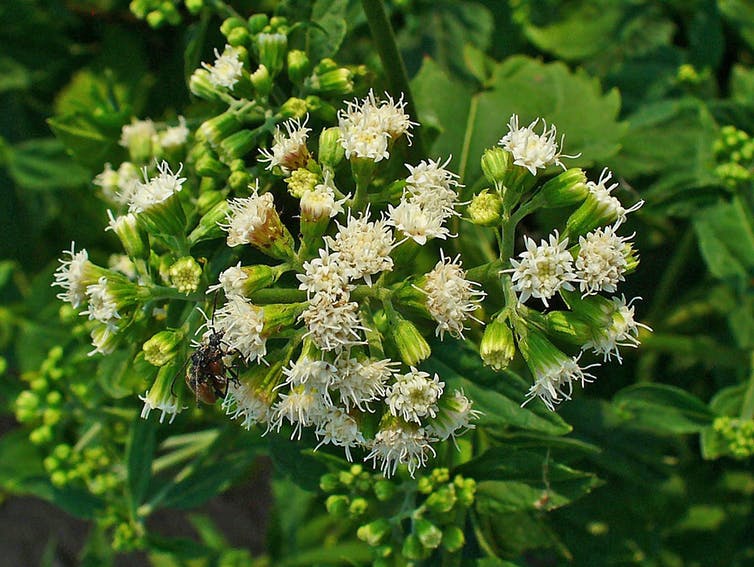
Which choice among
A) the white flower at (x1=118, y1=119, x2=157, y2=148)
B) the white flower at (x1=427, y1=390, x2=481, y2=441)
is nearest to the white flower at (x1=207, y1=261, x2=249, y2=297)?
the white flower at (x1=427, y1=390, x2=481, y2=441)

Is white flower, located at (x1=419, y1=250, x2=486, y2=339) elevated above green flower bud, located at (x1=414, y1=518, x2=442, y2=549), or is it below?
above

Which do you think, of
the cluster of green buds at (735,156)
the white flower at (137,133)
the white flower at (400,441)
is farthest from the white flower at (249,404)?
the cluster of green buds at (735,156)

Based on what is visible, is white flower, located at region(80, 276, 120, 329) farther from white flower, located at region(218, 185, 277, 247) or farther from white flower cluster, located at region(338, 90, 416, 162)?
white flower cluster, located at region(338, 90, 416, 162)

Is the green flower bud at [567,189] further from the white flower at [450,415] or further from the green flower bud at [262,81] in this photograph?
the green flower bud at [262,81]

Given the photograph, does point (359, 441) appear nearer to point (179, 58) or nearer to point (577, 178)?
point (577, 178)

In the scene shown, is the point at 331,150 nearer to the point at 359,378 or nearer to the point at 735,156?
the point at 359,378

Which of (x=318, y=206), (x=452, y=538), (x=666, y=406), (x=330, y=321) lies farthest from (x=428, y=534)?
(x=666, y=406)
